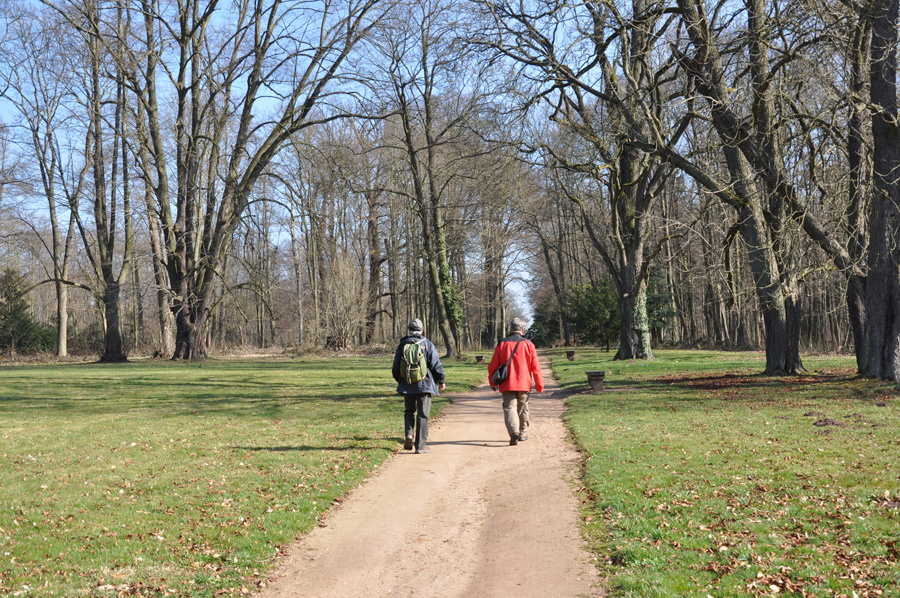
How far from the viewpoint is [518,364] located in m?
10.5

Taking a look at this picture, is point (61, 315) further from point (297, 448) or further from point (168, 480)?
point (168, 480)

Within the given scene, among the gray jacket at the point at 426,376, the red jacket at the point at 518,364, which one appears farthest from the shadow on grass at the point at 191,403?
the red jacket at the point at 518,364

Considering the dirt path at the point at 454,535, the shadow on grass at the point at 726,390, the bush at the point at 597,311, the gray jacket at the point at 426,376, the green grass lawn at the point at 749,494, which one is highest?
the bush at the point at 597,311

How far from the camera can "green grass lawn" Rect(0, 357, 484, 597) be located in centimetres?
536

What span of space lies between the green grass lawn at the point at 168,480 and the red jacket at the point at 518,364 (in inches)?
82.2

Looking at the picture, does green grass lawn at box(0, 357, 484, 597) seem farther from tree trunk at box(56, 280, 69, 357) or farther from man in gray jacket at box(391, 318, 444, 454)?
tree trunk at box(56, 280, 69, 357)

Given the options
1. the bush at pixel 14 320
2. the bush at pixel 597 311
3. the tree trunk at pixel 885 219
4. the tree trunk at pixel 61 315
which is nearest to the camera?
the tree trunk at pixel 885 219

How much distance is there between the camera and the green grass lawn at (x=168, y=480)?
17.6 feet

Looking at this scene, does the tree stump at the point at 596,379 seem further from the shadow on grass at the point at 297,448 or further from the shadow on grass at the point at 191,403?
the shadow on grass at the point at 297,448

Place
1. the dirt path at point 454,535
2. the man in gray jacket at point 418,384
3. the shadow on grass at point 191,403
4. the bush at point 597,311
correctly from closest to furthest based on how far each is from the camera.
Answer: the dirt path at point 454,535 → the man in gray jacket at point 418,384 → the shadow on grass at point 191,403 → the bush at point 597,311

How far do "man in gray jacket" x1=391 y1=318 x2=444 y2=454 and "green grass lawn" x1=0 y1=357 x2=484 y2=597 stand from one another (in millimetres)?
511

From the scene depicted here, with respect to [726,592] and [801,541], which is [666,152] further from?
[726,592]

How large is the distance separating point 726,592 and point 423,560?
2.41 meters

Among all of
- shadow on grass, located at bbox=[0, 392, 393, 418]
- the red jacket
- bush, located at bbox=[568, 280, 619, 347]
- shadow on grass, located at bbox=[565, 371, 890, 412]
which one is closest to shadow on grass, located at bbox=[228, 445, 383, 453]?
the red jacket
